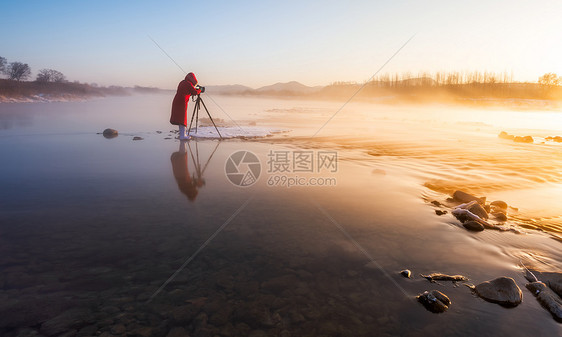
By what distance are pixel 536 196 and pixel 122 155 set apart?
13.7 meters

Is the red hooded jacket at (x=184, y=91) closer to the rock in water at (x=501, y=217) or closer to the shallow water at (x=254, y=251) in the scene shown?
the shallow water at (x=254, y=251)

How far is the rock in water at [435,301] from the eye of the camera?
3564mm

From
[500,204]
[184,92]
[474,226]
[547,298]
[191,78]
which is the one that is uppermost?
[191,78]

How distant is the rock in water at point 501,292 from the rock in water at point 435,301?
1.67 ft

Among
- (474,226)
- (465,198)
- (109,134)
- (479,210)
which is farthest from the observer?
(109,134)

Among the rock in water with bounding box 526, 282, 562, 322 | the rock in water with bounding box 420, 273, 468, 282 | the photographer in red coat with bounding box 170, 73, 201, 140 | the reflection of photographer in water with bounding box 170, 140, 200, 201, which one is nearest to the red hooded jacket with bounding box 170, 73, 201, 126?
the photographer in red coat with bounding box 170, 73, 201, 140

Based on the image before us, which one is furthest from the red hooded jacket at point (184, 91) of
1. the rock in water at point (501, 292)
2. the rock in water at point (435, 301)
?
the rock in water at point (501, 292)

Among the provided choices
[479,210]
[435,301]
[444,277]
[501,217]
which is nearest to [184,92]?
[479,210]

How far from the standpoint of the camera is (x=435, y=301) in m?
3.61

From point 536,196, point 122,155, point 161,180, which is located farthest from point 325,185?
point 122,155

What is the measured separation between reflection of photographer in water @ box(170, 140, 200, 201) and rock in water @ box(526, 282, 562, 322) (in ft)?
21.0

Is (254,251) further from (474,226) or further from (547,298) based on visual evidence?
(474,226)

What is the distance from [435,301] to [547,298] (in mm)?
1397

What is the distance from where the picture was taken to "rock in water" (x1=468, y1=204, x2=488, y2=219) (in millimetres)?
6203
